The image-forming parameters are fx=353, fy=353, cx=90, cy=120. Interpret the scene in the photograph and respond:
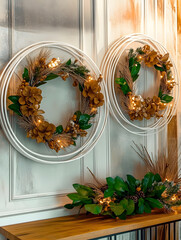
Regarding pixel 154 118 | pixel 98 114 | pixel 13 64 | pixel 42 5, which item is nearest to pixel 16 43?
pixel 13 64

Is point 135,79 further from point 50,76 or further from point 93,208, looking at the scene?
point 93,208

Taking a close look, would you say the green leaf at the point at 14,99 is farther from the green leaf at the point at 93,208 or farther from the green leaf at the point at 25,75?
the green leaf at the point at 93,208

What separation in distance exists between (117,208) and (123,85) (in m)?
0.72

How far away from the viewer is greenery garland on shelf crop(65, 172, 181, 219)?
1.84m

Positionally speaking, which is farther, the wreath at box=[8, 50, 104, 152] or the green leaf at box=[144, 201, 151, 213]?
the green leaf at box=[144, 201, 151, 213]

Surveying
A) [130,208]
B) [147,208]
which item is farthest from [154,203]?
[130,208]

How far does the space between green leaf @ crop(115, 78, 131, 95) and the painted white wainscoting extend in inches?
6.3

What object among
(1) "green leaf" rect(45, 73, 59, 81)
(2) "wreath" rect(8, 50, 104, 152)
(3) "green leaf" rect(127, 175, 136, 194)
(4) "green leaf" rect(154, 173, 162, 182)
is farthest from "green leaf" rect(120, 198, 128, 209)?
(1) "green leaf" rect(45, 73, 59, 81)

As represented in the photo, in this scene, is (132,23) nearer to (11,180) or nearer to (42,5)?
(42,5)

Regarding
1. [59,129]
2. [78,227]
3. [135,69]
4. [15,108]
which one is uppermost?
[135,69]

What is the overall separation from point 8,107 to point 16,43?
1.12 ft

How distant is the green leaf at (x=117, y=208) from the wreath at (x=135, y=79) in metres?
0.56

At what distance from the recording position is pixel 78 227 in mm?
1707

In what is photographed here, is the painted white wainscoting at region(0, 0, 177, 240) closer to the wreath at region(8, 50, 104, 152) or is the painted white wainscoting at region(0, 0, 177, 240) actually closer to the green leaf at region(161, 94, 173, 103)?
the wreath at region(8, 50, 104, 152)
